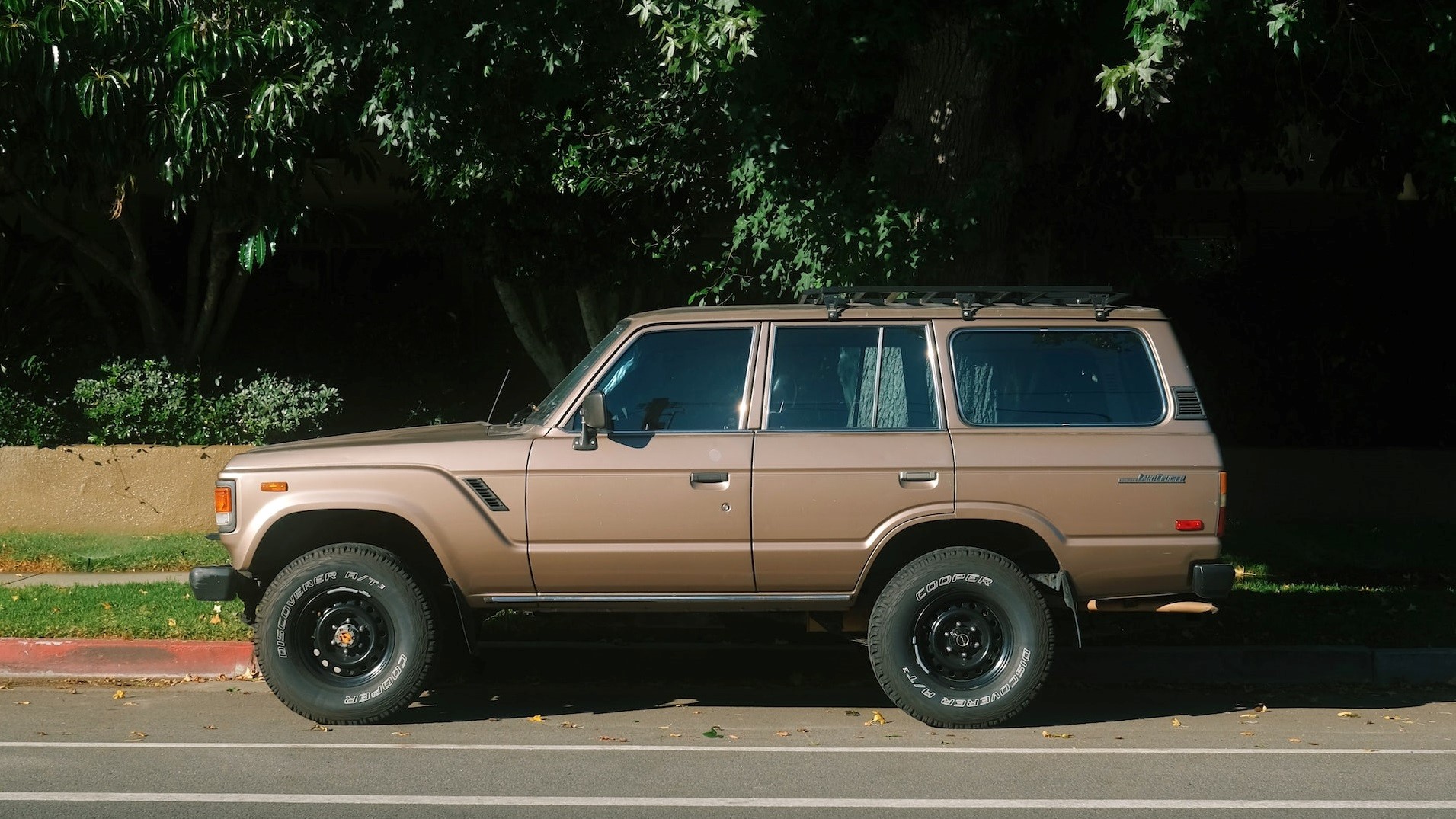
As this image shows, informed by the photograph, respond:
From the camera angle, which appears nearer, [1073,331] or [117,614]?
[1073,331]

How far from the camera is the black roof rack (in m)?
6.97

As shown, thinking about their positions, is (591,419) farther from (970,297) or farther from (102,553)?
(102,553)

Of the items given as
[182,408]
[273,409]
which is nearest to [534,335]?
[273,409]

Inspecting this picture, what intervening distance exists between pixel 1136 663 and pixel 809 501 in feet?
7.98

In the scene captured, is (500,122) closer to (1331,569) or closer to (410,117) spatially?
(410,117)

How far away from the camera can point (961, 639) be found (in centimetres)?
683

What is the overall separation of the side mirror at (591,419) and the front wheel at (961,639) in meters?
1.56

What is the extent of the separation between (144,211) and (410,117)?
9.73 meters

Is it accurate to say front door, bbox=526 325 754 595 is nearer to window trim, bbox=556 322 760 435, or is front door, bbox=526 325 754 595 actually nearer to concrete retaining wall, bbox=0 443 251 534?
window trim, bbox=556 322 760 435

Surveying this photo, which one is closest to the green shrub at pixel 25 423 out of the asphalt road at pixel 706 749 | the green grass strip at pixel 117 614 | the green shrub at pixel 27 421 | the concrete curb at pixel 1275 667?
the green shrub at pixel 27 421

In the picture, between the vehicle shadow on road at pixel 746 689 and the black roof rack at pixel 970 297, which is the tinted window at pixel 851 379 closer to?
the black roof rack at pixel 970 297

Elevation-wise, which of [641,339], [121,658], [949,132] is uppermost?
[949,132]

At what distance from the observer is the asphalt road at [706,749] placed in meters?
5.55

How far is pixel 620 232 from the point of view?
41.2 ft
